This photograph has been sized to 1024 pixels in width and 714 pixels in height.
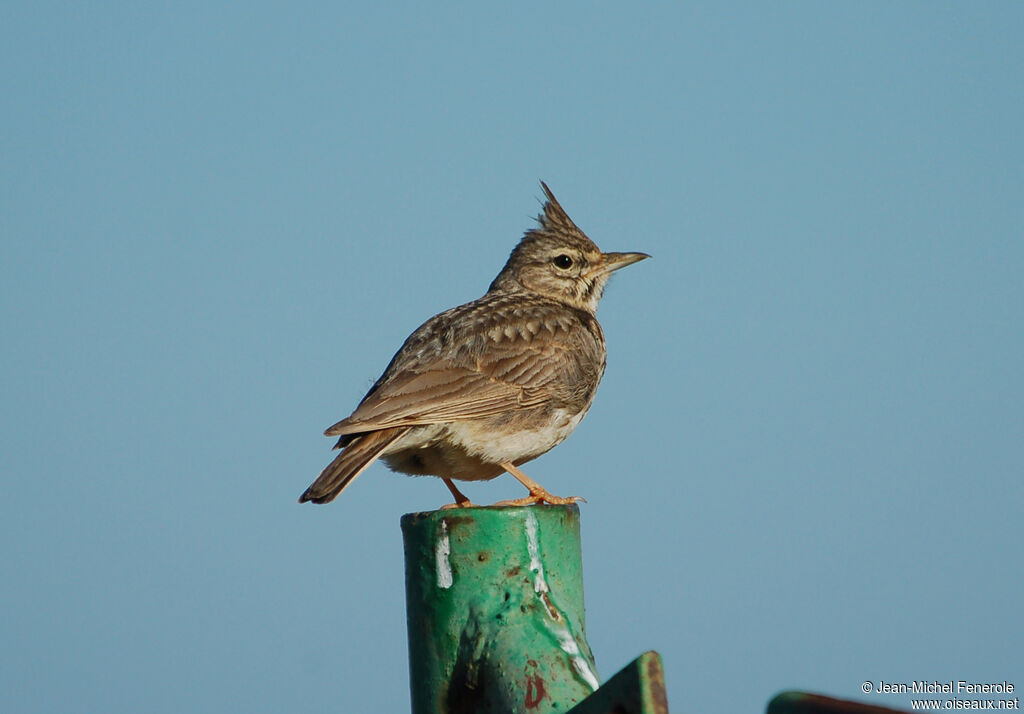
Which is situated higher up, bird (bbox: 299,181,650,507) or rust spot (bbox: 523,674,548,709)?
bird (bbox: 299,181,650,507)

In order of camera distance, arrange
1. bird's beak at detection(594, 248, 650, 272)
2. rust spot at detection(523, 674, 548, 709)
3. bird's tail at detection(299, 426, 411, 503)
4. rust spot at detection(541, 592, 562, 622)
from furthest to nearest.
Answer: bird's beak at detection(594, 248, 650, 272)
bird's tail at detection(299, 426, 411, 503)
rust spot at detection(541, 592, 562, 622)
rust spot at detection(523, 674, 548, 709)

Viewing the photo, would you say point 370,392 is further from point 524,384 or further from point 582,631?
point 582,631

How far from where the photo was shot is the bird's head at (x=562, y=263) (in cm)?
995

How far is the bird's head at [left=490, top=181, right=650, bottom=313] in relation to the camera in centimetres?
995

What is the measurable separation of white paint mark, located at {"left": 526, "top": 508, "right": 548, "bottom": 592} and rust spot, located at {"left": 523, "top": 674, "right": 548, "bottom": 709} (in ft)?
1.15

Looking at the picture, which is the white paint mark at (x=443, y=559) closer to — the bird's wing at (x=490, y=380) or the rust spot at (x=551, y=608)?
the rust spot at (x=551, y=608)

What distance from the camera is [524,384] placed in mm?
7914

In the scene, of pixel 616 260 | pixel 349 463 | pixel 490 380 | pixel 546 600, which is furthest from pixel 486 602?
pixel 616 260

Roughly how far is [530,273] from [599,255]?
578 mm

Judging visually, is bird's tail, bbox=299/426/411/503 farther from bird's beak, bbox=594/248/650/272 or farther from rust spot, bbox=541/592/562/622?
bird's beak, bbox=594/248/650/272

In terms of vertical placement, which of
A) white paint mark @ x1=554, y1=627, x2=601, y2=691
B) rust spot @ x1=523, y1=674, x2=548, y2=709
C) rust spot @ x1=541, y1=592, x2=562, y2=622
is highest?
rust spot @ x1=541, y1=592, x2=562, y2=622

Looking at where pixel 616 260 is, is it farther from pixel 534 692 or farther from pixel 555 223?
pixel 534 692

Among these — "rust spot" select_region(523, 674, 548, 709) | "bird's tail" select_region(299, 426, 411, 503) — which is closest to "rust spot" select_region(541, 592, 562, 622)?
"rust spot" select_region(523, 674, 548, 709)

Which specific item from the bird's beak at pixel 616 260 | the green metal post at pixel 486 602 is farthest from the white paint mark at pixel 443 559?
the bird's beak at pixel 616 260
